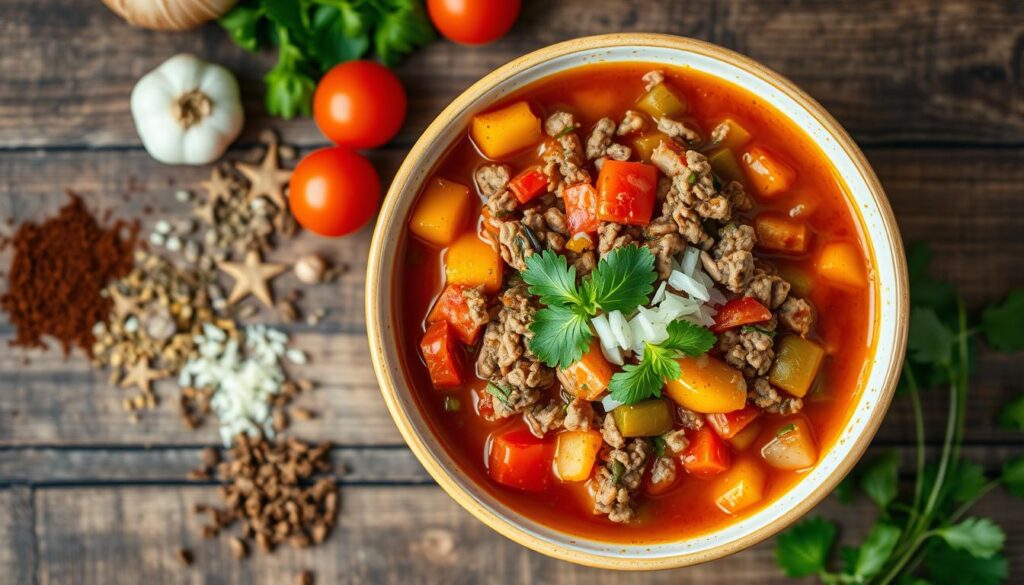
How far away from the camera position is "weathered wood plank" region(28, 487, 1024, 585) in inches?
149

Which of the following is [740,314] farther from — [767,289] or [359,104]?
[359,104]

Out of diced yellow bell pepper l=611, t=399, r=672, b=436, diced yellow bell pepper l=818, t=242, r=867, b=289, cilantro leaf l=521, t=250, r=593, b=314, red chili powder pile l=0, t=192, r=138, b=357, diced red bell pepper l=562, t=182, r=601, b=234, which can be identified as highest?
diced yellow bell pepper l=818, t=242, r=867, b=289

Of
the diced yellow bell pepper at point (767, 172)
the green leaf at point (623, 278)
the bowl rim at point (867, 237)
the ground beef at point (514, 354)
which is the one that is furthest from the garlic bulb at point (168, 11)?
the diced yellow bell pepper at point (767, 172)

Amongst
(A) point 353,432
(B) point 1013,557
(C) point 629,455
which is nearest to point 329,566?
(A) point 353,432

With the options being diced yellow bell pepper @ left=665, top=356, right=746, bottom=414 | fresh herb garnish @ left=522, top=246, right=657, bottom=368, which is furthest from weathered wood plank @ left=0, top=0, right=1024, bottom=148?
diced yellow bell pepper @ left=665, top=356, right=746, bottom=414

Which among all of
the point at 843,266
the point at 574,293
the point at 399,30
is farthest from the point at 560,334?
the point at 399,30

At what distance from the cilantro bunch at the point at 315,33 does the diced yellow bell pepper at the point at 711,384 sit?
5.64ft

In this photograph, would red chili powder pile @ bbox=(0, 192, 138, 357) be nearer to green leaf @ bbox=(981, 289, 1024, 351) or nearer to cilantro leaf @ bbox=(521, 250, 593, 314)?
cilantro leaf @ bbox=(521, 250, 593, 314)

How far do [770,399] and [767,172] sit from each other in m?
0.75

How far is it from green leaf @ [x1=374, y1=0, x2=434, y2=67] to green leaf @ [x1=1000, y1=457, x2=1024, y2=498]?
113 inches

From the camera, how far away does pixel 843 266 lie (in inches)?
119

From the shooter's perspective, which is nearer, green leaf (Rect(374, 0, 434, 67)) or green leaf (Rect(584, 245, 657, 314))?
green leaf (Rect(584, 245, 657, 314))

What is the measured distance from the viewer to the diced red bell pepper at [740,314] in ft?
9.50

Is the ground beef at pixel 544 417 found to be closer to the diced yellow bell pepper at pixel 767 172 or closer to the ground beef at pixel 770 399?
the ground beef at pixel 770 399
